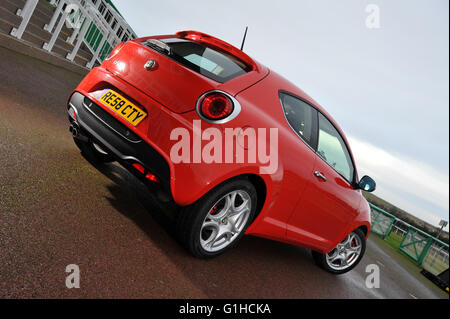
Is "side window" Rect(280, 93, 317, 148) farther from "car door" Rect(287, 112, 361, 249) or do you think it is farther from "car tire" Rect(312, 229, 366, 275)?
"car tire" Rect(312, 229, 366, 275)

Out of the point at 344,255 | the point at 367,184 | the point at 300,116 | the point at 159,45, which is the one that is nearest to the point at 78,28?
the point at 159,45

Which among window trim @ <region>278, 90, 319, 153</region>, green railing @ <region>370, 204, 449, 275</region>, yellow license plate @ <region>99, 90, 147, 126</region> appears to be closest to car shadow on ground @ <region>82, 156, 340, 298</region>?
yellow license plate @ <region>99, 90, 147, 126</region>

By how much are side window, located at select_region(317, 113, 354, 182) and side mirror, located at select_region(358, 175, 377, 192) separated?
158mm

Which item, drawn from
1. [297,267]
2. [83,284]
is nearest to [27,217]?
[83,284]

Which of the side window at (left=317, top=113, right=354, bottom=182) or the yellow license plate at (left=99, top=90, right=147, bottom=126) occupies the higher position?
the side window at (left=317, top=113, right=354, bottom=182)

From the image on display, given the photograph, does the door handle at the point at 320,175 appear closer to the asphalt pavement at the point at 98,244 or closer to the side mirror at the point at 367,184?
the side mirror at the point at 367,184

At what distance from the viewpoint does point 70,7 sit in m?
9.25

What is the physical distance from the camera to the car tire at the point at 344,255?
4543 mm

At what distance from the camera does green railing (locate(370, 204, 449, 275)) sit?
519 inches

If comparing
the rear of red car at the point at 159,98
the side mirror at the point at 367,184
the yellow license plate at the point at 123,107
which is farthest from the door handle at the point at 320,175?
the yellow license plate at the point at 123,107

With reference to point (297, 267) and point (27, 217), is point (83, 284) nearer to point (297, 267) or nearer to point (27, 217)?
point (27, 217)

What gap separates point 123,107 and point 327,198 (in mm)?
2236

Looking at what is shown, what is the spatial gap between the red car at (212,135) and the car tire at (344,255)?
1.04 meters
